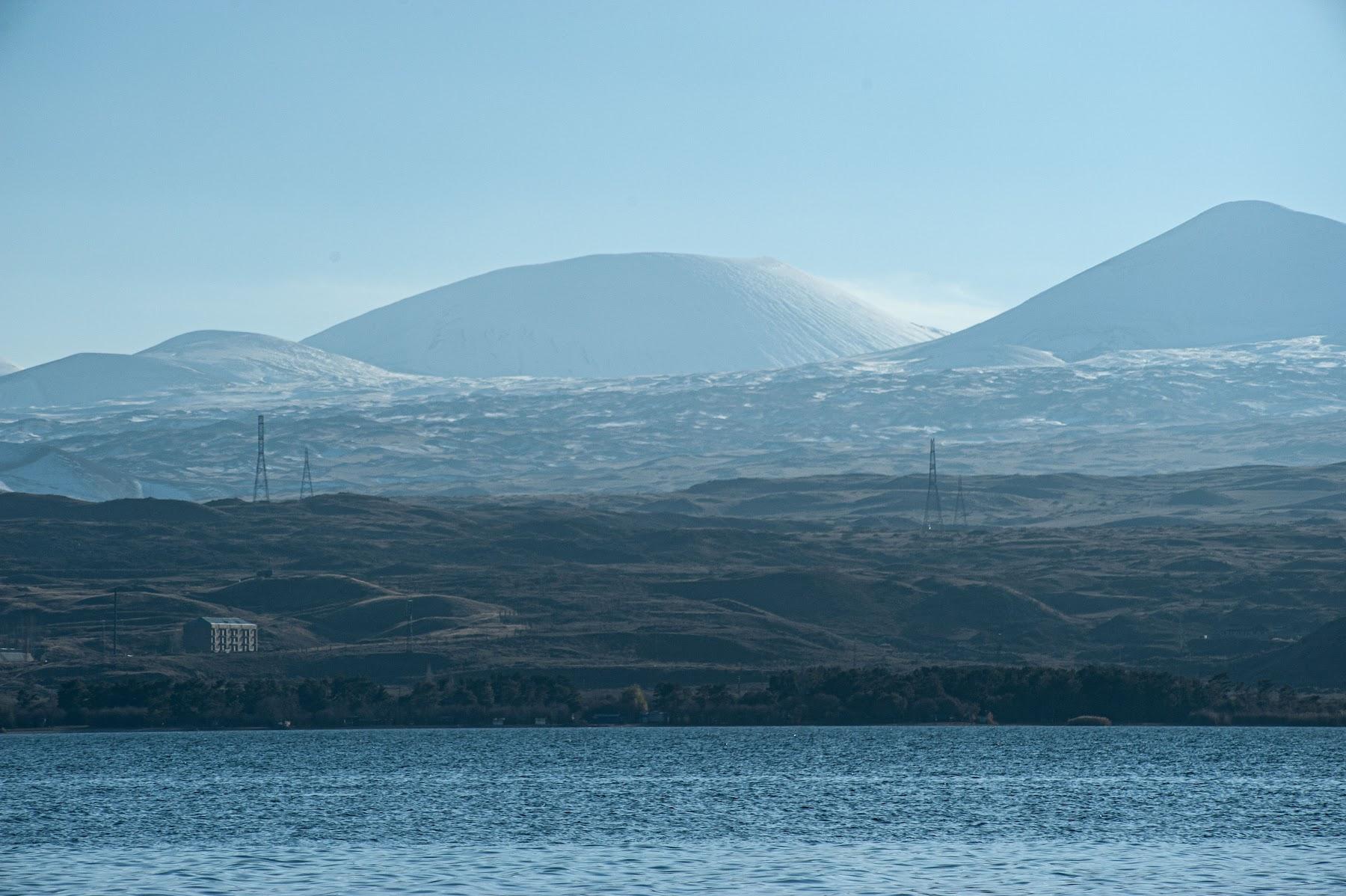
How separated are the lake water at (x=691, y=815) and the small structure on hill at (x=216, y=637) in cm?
2533

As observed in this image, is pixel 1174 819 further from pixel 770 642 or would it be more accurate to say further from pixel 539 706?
pixel 770 642

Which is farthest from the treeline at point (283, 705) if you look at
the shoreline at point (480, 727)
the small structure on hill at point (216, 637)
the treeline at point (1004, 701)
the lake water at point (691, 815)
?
the small structure on hill at point (216, 637)

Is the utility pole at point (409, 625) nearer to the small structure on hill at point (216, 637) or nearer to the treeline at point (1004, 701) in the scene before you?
the small structure on hill at point (216, 637)

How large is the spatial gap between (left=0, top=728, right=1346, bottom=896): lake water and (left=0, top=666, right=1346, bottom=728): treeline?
2.20m

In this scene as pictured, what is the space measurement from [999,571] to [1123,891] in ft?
399

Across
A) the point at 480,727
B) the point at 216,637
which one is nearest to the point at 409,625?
the point at 216,637

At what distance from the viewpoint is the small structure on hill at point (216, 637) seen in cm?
13512

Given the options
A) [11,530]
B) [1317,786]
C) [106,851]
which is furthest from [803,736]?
[11,530]

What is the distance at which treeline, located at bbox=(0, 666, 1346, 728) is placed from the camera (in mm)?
110188

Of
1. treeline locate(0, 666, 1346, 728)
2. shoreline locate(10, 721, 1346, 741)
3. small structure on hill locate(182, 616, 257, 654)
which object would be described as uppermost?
small structure on hill locate(182, 616, 257, 654)

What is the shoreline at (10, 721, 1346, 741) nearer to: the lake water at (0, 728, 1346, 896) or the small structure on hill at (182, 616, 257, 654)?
the lake water at (0, 728, 1346, 896)

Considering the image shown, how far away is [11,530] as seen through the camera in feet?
619

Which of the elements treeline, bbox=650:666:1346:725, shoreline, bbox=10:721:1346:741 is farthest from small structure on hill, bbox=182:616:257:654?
treeline, bbox=650:666:1346:725

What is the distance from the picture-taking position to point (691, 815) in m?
67.0
